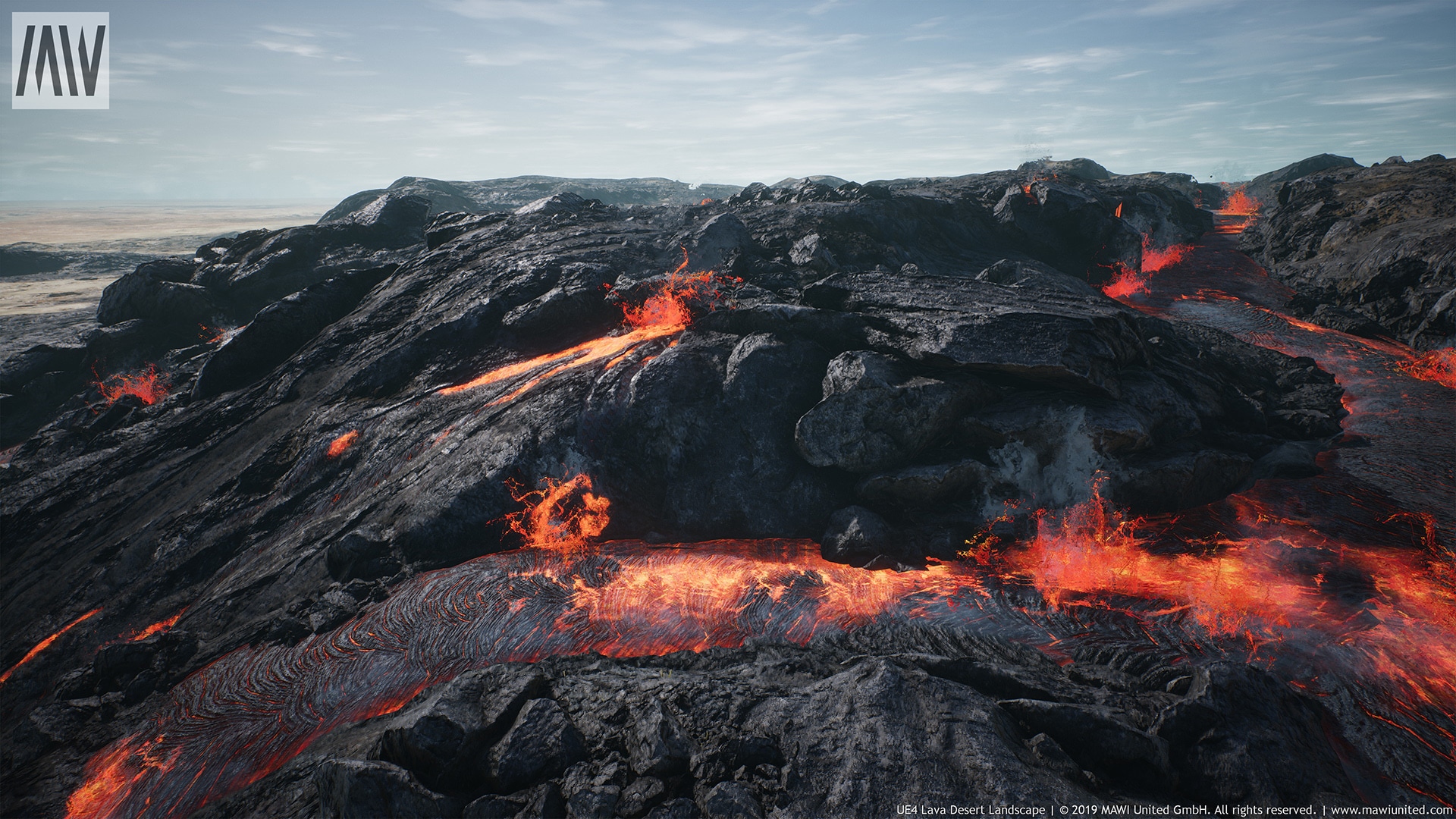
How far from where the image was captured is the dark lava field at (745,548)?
5.77 meters

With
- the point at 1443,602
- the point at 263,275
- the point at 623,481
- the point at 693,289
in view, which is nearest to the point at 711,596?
the point at 623,481

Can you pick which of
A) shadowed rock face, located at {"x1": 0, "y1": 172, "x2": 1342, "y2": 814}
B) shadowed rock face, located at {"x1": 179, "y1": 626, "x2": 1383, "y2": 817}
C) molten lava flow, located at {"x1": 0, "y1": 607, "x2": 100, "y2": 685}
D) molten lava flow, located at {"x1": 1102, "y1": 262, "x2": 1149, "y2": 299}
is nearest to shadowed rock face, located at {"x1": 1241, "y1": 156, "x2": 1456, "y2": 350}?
molten lava flow, located at {"x1": 1102, "y1": 262, "x2": 1149, "y2": 299}

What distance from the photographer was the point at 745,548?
11711 mm

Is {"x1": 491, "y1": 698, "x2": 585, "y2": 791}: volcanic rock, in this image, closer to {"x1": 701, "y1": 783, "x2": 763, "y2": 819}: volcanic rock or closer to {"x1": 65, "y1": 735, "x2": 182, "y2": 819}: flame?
{"x1": 701, "y1": 783, "x2": 763, "y2": 819}: volcanic rock

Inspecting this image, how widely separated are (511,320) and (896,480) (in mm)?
11726

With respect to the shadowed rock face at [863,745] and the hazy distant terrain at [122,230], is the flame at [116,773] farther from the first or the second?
the hazy distant terrain at [122,230]

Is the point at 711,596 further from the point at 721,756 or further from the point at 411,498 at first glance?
the point at 411,498

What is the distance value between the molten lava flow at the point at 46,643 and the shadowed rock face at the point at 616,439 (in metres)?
0.30

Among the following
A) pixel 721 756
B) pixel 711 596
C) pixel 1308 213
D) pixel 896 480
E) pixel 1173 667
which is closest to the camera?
pixel 721 756

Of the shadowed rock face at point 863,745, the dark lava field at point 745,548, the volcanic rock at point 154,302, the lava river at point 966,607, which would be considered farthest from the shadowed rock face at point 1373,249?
the volcanic rock at point 154,302

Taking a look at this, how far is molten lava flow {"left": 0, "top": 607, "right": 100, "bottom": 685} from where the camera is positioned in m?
10.5

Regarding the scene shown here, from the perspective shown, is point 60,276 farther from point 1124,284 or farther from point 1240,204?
point 1240,204

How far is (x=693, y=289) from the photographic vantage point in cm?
1633

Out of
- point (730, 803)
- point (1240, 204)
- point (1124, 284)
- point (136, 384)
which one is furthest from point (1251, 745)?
point (1240, 204)
